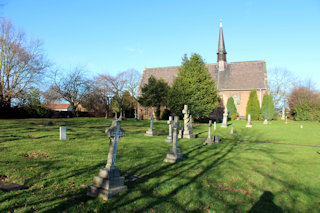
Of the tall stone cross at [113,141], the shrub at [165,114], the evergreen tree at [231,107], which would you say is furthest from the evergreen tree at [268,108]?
the tall stone cross at [113,141]

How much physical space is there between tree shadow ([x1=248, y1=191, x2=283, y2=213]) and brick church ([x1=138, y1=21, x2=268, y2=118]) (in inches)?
1349

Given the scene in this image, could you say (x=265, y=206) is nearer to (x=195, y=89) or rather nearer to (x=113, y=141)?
(x=113, y=141)

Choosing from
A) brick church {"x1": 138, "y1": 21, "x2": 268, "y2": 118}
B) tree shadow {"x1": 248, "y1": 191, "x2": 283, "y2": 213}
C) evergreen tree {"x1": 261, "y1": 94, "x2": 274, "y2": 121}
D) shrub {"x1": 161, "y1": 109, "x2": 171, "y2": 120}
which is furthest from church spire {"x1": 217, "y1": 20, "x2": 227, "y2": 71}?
tree shadow {"x1": 248, "y1": 191, "x2": 283, "y2": 213}

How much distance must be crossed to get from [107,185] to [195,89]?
23.8 m

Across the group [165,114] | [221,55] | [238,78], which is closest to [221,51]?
[221,55]

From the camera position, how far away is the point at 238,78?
137 feet

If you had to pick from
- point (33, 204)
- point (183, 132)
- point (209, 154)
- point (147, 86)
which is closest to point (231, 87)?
point (147, 86)

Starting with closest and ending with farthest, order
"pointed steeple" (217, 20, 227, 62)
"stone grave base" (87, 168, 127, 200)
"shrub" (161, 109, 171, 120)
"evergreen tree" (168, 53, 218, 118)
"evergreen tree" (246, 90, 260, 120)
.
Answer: "stone grave base" (87, 168, 127, 200) < "evergreen tree" (168, 53, 218, 118) < "evergreen tree" (246, 90, 260, 120) < "shrub" (161, 109, 171, 120) < "pointed steeple" (217, 20, 227, 62)

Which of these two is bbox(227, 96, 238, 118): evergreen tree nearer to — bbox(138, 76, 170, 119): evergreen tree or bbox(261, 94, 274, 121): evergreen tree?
bbox(261, 94, 274, 121): evergreen tree

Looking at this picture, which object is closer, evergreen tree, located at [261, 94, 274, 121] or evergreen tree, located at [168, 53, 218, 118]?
evergreen tree, located at [168, 53, 218, 118]

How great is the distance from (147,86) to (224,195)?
97.4 feet

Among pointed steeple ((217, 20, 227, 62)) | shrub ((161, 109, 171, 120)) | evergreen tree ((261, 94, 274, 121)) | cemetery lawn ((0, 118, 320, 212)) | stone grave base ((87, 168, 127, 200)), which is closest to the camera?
cemetery lawn ((0, 118, 320, 212))

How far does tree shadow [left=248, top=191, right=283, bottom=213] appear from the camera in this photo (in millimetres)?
4277

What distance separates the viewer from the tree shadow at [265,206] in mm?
4277
